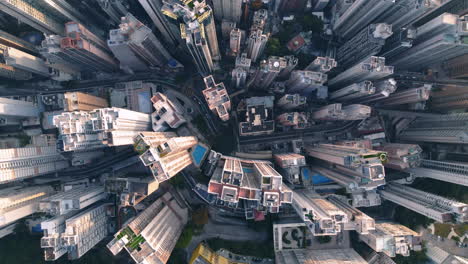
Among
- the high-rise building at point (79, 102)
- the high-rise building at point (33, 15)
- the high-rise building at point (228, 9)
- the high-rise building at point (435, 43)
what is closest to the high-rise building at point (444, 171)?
the high-rise building at point (435, 43)

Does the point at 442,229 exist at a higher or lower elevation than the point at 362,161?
A: lower

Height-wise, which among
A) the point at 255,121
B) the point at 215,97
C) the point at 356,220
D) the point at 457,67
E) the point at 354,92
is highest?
the point at 457,67

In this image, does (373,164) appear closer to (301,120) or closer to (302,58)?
(301,120)

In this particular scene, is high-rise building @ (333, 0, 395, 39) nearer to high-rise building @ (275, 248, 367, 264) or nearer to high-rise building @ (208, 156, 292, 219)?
high-rise building @ (208, 156, 292, 219)

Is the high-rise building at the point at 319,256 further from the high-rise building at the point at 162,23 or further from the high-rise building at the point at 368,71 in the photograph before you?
the high-rise building at the point at 162,23

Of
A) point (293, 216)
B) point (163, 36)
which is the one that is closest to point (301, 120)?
point (293, 216)

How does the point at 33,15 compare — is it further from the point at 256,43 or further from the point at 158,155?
the point at 256,43

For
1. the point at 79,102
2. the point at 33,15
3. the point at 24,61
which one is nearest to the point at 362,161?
the point at 79,102
